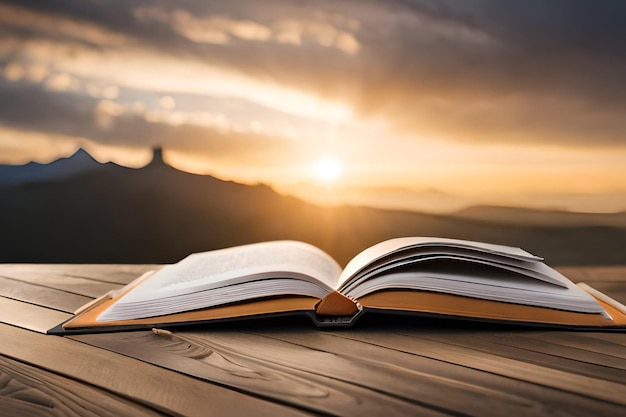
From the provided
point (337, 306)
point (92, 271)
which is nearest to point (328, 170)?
point (92, 271)

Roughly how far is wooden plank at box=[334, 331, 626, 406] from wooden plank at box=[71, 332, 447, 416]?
124 mm

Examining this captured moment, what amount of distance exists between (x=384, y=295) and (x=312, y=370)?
0.23m

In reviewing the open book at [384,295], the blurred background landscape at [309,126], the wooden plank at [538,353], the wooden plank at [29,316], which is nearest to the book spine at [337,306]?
the open book at [384,295]

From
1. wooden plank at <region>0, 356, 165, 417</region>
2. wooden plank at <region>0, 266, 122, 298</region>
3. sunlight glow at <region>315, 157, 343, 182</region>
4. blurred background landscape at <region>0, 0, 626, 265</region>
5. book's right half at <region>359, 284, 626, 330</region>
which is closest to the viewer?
wooden plank at <region>0, 356, 165, 417</region>

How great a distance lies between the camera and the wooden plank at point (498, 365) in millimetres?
642

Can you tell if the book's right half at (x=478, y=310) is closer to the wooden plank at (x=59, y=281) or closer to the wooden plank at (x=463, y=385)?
the wooden plank at (x=463, y=385)

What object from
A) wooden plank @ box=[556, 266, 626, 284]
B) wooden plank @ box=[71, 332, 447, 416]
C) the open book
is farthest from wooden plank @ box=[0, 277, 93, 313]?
wooden plank @ box=[556, 266, 626, 284]

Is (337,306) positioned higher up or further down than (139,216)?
further down

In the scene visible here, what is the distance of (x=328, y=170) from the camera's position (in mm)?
2230

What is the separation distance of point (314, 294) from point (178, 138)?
4.95ft

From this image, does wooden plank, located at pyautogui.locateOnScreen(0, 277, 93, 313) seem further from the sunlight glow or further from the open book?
the sunlight glow

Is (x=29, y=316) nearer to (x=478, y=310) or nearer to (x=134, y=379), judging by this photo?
(x=134, y=379)

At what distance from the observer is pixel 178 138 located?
2277mm

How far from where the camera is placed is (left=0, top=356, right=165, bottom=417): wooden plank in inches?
22.9
